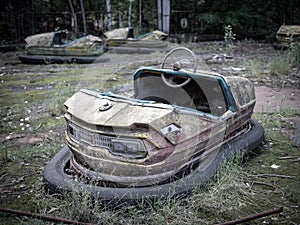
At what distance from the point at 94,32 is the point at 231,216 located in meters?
11.7

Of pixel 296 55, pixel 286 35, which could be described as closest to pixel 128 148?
pixel 296 55

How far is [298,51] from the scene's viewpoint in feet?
21.3

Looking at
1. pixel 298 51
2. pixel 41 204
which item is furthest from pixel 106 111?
pixel 298 51

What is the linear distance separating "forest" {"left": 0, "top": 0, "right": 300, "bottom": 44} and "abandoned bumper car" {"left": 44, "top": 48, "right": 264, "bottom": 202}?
10083 millimetres

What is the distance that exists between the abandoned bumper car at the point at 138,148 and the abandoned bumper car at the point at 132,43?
6.85 meters

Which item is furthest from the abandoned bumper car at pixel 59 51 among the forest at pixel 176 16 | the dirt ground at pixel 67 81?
the forest at pixel 176 16

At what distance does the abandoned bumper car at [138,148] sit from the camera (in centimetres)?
193

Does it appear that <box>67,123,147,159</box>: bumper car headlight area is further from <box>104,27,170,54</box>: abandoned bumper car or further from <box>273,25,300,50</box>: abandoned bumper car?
<box>273,25,300,50</box>: abandoned bumper car

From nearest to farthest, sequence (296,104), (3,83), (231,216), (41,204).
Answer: (231,216) < (41,204) < (296,104) < (3,83)

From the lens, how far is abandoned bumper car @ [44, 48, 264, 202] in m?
1.93

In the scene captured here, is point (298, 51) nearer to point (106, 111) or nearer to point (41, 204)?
point (106, 111)

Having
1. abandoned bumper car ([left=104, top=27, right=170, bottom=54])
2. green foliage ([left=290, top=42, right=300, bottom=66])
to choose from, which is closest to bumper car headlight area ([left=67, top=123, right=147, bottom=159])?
green foliage ([left=290, top=42, right=300, bottom=66])

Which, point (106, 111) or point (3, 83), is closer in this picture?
point (106, 111)

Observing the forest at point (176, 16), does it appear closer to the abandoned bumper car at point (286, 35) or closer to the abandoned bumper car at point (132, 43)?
the abandoned bumper car at point (132, 43)
